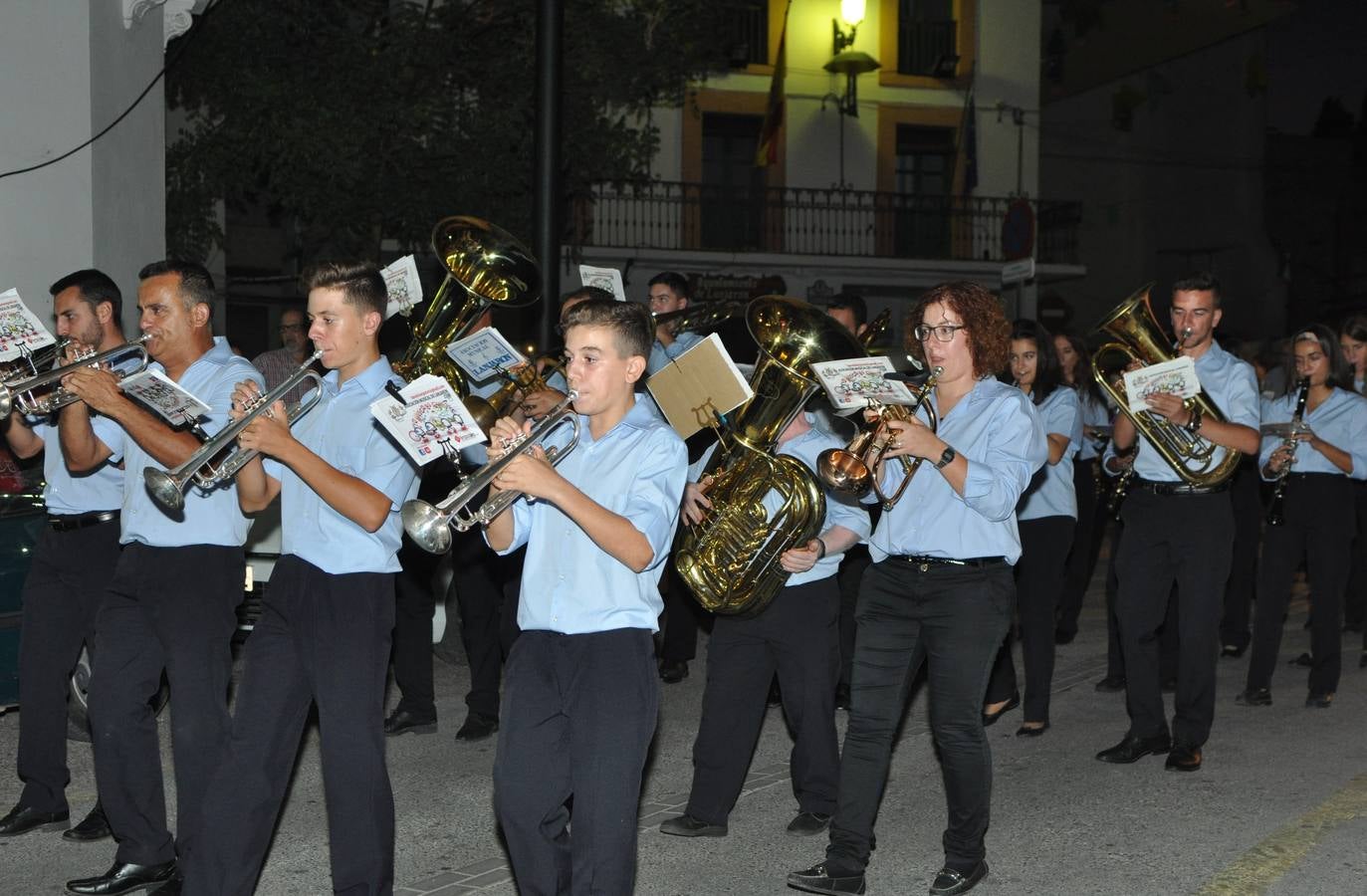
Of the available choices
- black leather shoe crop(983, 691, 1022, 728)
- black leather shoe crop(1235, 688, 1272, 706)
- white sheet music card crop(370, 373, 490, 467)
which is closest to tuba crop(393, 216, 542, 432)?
white sheet music card crop(370, 373, 490, 467)

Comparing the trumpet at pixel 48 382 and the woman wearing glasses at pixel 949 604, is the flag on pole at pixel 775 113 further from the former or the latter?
the trumpet at pixel 48 382

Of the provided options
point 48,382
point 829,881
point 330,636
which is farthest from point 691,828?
point 48,382

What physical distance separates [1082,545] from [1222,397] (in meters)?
3.49

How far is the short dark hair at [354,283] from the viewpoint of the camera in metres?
4.73

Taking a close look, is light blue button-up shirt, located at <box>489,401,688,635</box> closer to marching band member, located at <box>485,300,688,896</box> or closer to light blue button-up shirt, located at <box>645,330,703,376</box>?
marching band member, located at <box>485,300,688,896</box>

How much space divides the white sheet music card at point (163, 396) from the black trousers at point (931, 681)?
2.34 metres

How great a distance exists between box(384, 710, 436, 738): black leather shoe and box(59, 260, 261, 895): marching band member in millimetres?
2290

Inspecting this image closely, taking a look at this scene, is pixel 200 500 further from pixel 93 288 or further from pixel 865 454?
pixel 865 454

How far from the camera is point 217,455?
4.72 meters

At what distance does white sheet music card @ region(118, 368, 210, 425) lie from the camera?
4.61 m

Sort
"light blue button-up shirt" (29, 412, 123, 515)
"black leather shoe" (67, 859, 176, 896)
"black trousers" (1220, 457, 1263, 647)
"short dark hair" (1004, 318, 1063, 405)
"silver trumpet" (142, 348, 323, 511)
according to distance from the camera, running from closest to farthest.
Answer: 1. "silver trumpet" (142, 348, 323, 511)
2. "black leather shoe" (67, 859, 176, 896)
3. "light blue button-up shirt" (29, 412, 123, 515)
4. "short dark hair" (1004, 318, 1063, 405)
5. "black trousers" (1220, 457, 1263, 647)

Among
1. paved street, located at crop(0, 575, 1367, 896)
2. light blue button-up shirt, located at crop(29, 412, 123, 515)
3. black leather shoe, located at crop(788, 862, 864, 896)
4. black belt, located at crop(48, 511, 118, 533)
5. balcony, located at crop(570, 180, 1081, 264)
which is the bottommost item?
paved street, located at crop(0, 575, 1367, 896)

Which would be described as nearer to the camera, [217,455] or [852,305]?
[217,455]

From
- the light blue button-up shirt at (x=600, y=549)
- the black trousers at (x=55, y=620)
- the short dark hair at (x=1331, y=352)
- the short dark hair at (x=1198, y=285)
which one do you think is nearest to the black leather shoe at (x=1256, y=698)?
the short dark hair at (x=1331, y=352)
